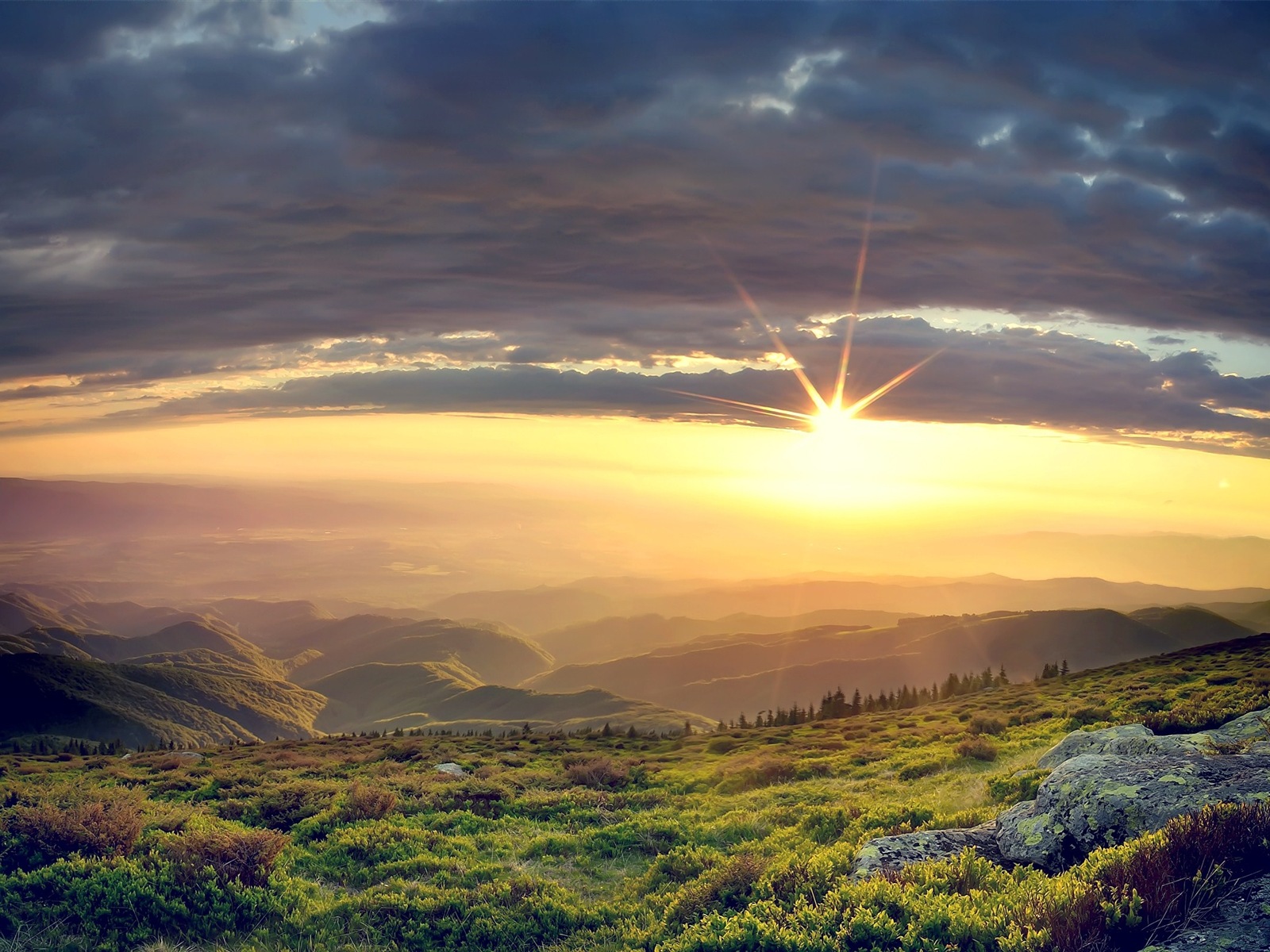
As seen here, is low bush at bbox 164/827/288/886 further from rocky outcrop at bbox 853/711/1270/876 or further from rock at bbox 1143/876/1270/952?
rock at bbox 1143/876/1270/952

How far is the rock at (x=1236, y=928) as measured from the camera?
826 centimetres

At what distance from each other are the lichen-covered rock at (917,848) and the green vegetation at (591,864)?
60cm

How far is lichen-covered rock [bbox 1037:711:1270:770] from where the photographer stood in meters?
14.5

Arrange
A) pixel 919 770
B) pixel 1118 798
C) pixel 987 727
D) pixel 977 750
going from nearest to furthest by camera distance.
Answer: pixel 1118 798, pixel 919 770, pixel 977 750, pixel 987 727

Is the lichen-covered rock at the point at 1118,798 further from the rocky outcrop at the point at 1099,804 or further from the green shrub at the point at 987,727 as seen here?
the green shrub at the point at 987,727

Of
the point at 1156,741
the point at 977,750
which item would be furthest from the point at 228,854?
the point at 977,750

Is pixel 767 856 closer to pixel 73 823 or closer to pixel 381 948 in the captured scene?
pixel 381 948

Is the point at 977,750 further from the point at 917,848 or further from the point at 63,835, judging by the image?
the point at 63,835

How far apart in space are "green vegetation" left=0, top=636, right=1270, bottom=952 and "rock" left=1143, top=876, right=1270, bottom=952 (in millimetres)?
216

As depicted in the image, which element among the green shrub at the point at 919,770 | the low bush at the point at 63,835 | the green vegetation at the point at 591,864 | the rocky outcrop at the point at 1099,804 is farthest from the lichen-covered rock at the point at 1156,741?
the low bush at the point at 63,835

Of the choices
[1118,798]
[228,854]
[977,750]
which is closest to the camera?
Answer: [1118,798]

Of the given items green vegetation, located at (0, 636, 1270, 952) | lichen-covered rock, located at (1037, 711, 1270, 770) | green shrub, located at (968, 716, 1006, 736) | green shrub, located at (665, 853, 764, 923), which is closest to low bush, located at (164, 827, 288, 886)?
green vegetation, located at (0, 636, 1270, 952)

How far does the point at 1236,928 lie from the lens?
846 cm

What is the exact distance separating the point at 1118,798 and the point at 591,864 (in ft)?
38.3
